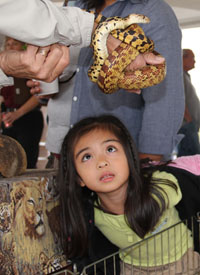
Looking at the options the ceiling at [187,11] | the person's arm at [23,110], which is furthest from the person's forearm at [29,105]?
the ceiling at [187,11]

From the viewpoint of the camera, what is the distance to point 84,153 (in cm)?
160

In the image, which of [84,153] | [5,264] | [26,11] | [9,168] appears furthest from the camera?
[84,153]

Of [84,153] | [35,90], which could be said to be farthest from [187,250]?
[35,90]

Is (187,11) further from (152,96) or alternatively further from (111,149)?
(111,149)

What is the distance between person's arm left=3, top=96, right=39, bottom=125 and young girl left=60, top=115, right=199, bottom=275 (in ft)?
4.08

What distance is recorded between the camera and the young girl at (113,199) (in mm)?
1568

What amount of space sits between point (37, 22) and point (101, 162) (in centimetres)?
62

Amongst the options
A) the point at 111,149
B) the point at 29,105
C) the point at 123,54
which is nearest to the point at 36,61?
the point at 123,54

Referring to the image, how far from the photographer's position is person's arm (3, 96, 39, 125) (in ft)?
9.53

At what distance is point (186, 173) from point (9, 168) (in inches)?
25.4

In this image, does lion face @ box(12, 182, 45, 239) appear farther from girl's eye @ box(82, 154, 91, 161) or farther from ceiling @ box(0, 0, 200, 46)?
ceiling @ box(0, 0, 200, 46)

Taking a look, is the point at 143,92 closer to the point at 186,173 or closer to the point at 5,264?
the point at 186,173

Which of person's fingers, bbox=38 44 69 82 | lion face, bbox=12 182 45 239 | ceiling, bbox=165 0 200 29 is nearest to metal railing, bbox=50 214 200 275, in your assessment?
lion face, bbox=12 182 45 239

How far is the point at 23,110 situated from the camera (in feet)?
9.67
